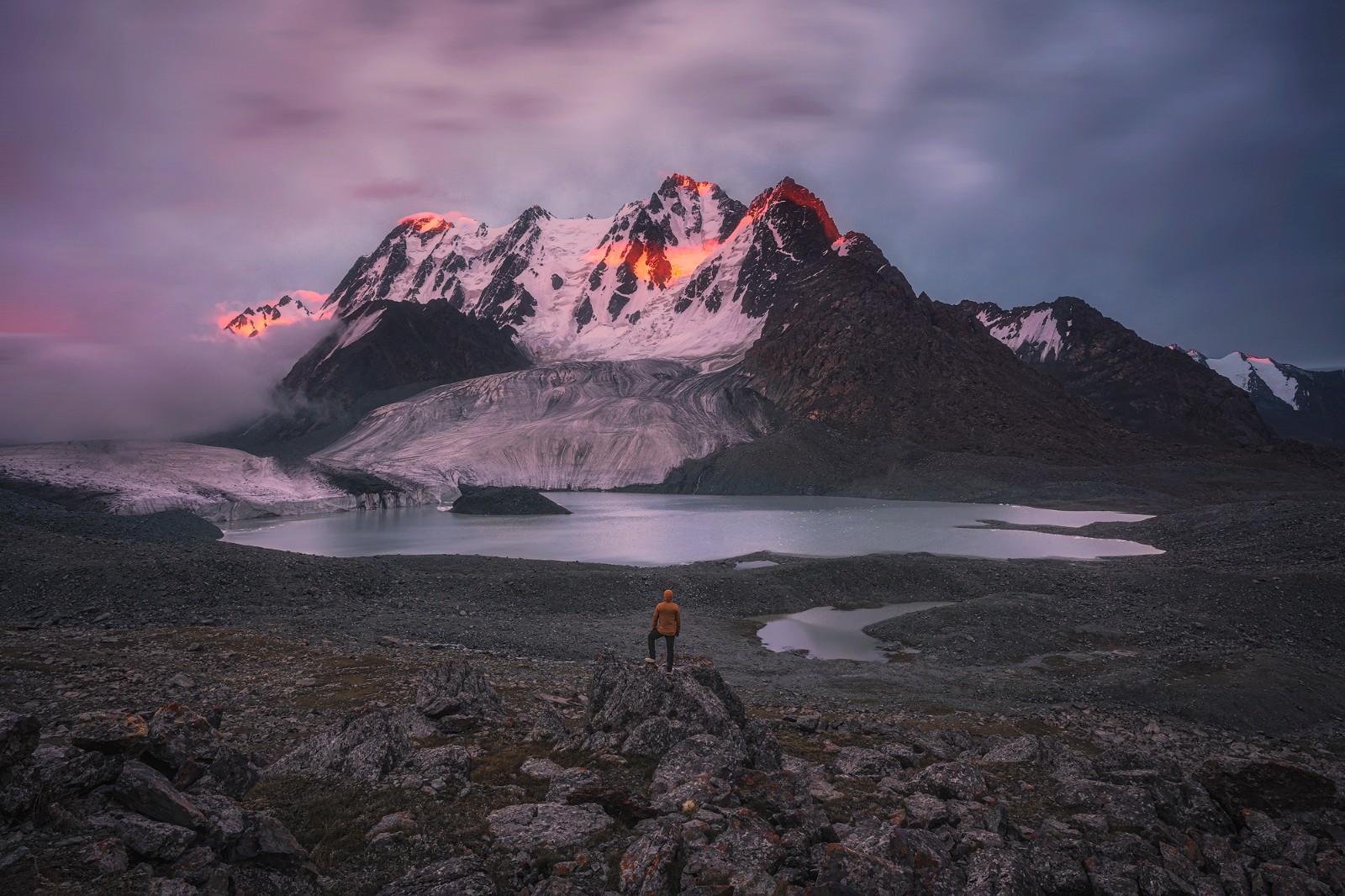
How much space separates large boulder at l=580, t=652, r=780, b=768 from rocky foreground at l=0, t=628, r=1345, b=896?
0.16ft

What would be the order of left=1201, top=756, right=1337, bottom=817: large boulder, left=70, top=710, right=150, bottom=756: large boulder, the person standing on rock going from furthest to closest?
the person standing on rock < left=1201, top=756, right=1337, bottom=817: large boulder < left=70, top=710, right=150, bottom=756: large boulder

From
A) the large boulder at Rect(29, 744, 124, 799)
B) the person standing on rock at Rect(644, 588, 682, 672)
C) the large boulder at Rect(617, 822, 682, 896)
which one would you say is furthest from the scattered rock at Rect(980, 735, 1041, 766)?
the large boulder at Rect(29, 744, 124, 799)

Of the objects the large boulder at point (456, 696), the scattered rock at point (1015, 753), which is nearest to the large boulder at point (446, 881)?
the large boulder at point (456, 696)

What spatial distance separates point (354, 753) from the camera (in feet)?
36.8

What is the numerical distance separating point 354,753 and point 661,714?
16.2ft

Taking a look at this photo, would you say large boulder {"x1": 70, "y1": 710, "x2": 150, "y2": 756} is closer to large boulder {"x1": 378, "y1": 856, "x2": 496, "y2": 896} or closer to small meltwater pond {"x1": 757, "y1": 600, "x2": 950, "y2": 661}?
large boulder {"x1": 378, "y1": 856, "x2": 496, "y2": 896}

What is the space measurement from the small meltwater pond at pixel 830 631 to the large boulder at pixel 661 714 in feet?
63.5

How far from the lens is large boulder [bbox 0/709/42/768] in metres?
7.76

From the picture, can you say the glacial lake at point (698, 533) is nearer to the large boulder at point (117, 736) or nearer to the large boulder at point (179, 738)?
the large boulder at point (179, 738)

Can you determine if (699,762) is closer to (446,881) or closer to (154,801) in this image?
(446,881)

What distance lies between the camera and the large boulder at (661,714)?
12.2m

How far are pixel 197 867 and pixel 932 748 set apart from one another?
1300 cm

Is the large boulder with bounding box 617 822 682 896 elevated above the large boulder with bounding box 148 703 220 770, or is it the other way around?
the large boulder with bounding box 148 703 220 770

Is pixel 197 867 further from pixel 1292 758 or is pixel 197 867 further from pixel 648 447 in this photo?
pixel 648 447
